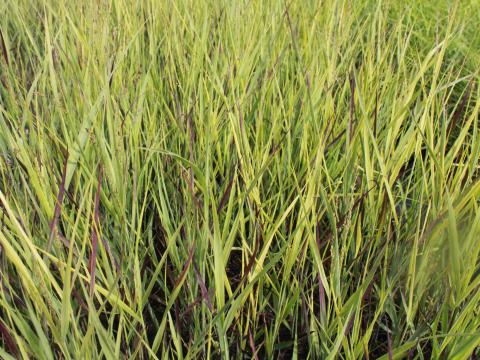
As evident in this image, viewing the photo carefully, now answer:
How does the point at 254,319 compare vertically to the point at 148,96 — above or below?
below

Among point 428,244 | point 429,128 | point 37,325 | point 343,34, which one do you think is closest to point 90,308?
point 37,325

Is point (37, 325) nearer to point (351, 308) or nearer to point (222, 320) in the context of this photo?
point (222, 320)

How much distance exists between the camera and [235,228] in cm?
68

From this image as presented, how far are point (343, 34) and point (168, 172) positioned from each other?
1.85 feet

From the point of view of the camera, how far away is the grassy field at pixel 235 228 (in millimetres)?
610

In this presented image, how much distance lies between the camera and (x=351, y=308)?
2.06 ft

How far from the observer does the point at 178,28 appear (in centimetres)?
129

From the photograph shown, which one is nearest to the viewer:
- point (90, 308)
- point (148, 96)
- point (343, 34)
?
point (90, 308)

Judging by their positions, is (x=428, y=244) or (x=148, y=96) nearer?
(x=428, y=244)

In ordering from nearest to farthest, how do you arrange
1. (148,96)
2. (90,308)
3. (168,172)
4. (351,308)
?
(90,308) → (351,308) → (168,172) → (148,96)

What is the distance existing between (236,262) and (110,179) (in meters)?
0.27

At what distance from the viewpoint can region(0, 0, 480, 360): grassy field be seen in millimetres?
610

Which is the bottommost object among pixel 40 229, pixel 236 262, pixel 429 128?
pixel 236 262

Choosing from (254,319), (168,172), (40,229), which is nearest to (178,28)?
(168,172)
